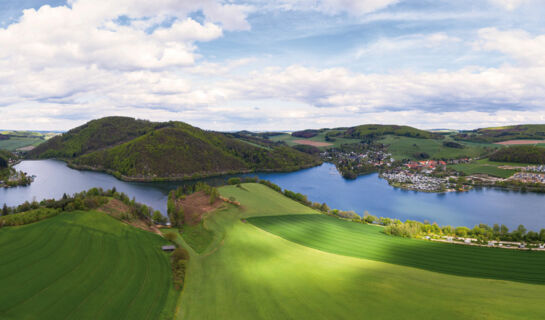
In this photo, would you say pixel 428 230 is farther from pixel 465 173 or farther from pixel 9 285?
pixel 465 173

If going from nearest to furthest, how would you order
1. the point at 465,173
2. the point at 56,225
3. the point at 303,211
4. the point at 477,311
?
the point at 477,311 < the point at 56,225 < the point at 303,211 < the point at 465,173

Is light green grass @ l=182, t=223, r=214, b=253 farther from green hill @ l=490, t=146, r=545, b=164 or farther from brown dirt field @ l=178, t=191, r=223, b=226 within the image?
green hill @ l=490, t=146, r=545, b=164

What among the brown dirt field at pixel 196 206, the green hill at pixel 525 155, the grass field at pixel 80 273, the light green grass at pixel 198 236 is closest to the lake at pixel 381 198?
the brown dirt field at pixel 196 206

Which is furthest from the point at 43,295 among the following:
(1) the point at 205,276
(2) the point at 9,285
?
(1) the point at 205,276

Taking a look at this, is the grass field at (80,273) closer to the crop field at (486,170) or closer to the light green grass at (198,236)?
the light green grass at (198,236)

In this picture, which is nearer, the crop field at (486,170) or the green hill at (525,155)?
the crop field at (486,170)

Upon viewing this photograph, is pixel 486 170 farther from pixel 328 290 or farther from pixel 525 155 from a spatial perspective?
pixel 328 290
